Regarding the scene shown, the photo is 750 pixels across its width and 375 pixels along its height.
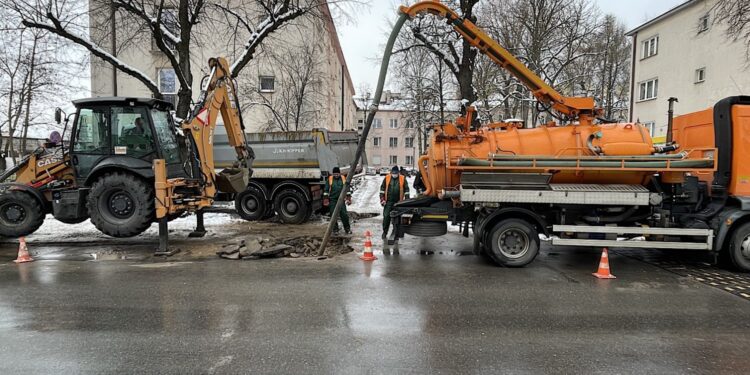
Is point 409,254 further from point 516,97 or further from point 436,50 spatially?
point 516,97

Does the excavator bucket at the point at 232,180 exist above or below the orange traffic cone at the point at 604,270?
above

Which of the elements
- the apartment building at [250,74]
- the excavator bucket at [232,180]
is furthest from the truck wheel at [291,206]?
A: the apartment building at [250,74]

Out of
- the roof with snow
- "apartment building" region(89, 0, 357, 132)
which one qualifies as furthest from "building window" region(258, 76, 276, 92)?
the roof with snow

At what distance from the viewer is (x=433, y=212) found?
25.8ft

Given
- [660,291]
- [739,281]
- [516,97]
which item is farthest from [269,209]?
[516,97]

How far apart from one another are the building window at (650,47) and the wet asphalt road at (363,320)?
2305 centimetres

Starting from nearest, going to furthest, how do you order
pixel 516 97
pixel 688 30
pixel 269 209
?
pixel 269 209
pixel 516 97
pixel 688 30

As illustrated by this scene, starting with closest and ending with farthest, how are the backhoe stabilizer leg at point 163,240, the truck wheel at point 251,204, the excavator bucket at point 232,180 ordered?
the backhoe stabilizer leg at point 163,240 < the excavator bucket at point 232,180 < the truck wheel at point 251,204

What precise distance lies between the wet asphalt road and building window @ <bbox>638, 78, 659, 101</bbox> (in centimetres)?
2211

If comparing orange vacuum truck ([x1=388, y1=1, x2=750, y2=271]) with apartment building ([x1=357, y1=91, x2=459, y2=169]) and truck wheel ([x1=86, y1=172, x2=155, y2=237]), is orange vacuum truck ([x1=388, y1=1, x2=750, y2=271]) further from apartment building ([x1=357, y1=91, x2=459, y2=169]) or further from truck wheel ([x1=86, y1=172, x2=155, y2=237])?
apartment building ([x1=357, y1=91, x2=459, y2=169])

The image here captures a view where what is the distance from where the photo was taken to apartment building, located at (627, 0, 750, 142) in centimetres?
1978

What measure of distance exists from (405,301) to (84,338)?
11.5 ft

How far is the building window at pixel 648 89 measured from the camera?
24.9 m

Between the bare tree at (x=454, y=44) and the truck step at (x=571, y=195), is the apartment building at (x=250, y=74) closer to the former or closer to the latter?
the bare tree at (x=454, y=44)
